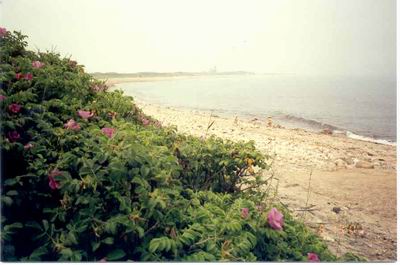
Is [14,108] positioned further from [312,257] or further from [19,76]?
[312,257]

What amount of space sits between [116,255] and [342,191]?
3990mm

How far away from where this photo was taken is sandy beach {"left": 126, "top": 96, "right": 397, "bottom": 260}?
126 inches

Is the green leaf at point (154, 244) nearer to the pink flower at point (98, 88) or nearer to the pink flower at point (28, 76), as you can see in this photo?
the pink flower at point (28, 76)

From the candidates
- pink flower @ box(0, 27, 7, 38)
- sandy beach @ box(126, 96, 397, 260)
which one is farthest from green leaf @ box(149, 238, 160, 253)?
pink flower @ box(0, 27, 7, 38)

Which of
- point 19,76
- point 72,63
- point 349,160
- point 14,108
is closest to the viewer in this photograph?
point 14,108

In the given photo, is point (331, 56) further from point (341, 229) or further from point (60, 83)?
point (60, 83)

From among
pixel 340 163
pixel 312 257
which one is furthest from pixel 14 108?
pixel 340 163

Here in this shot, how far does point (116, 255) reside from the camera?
155 centimetres

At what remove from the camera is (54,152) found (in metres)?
1.70

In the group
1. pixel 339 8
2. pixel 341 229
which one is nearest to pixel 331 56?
pixel 339 8

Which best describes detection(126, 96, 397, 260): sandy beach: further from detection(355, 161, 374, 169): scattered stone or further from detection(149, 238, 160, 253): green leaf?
detection(149, 238, 160, 253): green leaf

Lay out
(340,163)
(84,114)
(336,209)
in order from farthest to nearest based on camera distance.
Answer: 1. (340,163)
2. (336,209)
3. (84,114)

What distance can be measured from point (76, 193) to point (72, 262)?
29 cm

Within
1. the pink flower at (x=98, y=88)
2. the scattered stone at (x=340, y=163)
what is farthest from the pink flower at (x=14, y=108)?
the scattered stone at (x=340, y=163)
